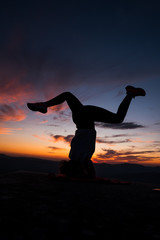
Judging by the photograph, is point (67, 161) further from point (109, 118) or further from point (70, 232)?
point (70, 232)

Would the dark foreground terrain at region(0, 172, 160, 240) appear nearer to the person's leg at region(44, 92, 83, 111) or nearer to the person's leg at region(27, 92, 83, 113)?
the person's leg at region(27, 92, 83, 113)

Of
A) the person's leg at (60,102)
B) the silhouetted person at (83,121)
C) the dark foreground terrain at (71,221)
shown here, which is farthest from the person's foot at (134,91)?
the dark foreground terrain at (71,221)

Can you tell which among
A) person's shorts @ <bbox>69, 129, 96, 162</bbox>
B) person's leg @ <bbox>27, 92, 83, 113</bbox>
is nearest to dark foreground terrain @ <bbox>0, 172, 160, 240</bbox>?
person's shorts @ <bbox>69, 129, 96, 162</bbox>

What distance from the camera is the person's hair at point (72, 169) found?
2.94 meters

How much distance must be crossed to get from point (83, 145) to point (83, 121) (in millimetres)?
475

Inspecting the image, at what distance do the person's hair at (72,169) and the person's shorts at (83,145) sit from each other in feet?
0.40

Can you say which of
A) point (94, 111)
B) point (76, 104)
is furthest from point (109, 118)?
point (76, 104)

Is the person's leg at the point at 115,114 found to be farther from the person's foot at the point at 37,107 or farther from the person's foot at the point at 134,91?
the person's foot at the point at 37,107

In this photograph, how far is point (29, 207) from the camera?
99 centimetres

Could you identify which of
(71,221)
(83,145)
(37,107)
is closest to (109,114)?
(83,145)

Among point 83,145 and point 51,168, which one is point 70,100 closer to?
point 83,145

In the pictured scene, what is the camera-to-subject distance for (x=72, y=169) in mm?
2953

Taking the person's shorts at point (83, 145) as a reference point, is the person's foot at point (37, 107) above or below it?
above

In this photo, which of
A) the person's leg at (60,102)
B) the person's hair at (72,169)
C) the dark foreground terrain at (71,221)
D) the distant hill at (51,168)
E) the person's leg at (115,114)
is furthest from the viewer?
the distant hill at (51,168)
